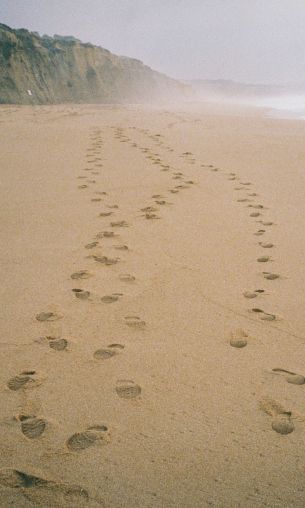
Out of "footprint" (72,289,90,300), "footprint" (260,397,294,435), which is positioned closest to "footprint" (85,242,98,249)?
"footprint" (72,289,90,300)

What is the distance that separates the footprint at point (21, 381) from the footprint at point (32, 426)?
139 mm

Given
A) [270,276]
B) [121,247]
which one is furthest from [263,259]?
[121,247]

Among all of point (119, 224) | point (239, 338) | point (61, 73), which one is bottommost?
point (239, 338)

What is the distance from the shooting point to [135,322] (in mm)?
1597

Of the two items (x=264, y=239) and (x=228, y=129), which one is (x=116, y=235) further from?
(x=228, y=129)

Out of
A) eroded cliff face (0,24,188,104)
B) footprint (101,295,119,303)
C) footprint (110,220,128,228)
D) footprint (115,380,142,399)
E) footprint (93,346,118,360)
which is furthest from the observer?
eroded cliff face (0,24,188,104)

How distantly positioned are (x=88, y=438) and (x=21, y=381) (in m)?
0.37

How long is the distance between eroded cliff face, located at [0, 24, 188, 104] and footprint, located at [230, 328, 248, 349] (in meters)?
20.2

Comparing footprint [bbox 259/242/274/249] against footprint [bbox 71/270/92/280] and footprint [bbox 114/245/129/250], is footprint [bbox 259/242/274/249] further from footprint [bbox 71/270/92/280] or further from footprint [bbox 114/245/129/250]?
footprint [bbox 71/270/92/280]

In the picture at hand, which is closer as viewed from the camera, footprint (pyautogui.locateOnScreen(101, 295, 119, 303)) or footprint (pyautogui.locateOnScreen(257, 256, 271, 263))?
footprint (pyautogui.locateOnScreen(101, 295, 119, 303))

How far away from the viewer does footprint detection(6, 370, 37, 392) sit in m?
1.25

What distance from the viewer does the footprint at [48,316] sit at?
161 centimetres

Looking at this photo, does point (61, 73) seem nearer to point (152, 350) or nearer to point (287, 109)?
point (287, 109)

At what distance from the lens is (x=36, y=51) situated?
852 inches
